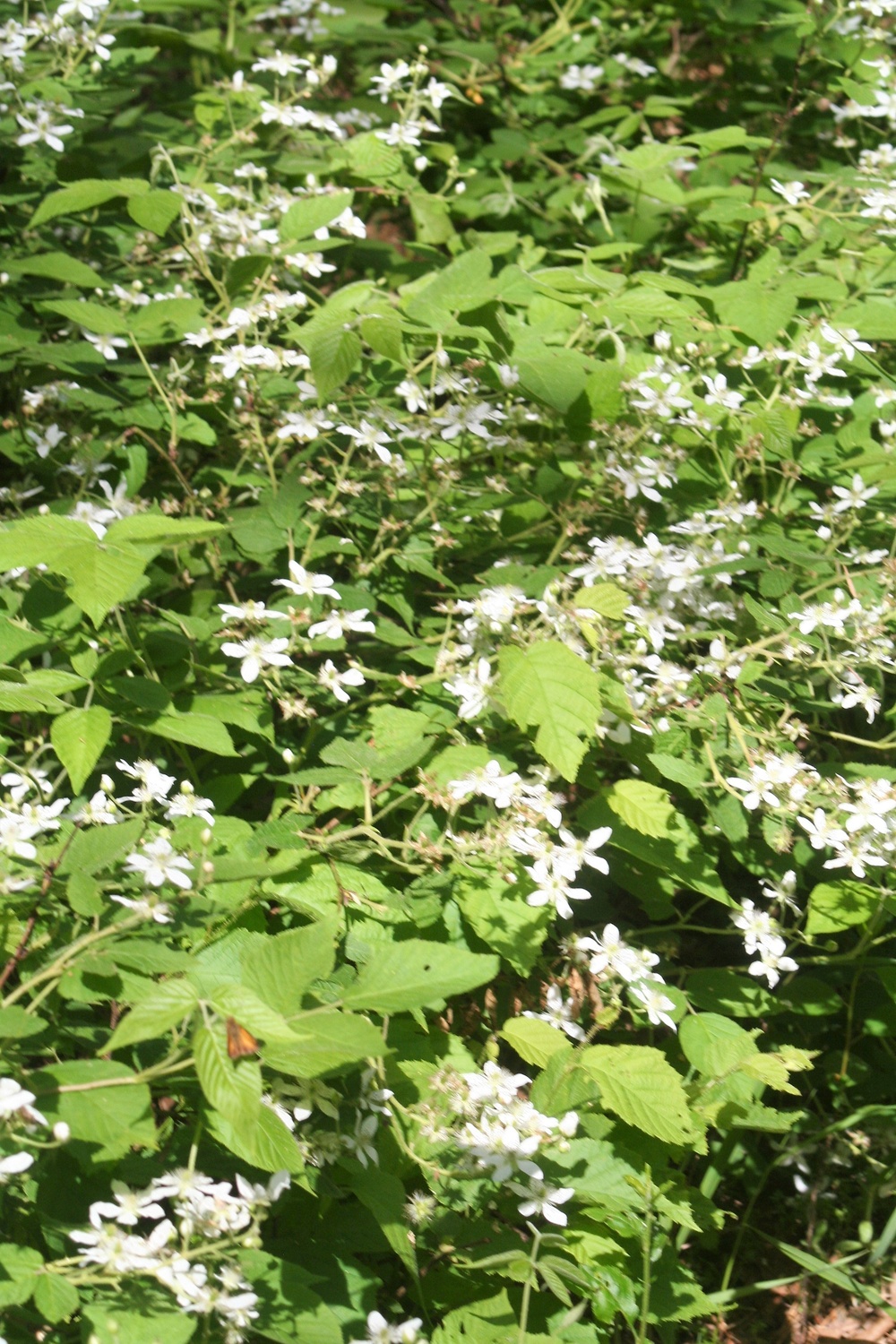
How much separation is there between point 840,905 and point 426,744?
77 centimetres

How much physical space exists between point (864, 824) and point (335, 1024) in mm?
928

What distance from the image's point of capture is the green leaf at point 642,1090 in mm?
1683

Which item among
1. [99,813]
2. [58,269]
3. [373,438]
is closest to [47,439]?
[58,269]

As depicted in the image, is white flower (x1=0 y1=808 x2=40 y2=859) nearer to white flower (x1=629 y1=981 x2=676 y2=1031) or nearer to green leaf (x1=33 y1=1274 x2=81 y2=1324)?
green leaf (x1=33 y1=1274 x2=81 y2=1324)

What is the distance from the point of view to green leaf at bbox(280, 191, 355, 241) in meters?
2.43

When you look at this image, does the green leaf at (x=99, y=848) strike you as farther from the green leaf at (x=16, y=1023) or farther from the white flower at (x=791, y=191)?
the white flower at (x=791, y=191)

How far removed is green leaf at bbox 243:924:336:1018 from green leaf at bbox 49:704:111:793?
429 millimetres

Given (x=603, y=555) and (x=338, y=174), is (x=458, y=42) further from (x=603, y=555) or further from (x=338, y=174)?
(x=603, y=555)

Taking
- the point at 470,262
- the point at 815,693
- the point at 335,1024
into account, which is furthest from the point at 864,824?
the point at 470,262

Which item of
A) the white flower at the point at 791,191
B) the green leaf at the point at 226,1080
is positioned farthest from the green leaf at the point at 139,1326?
the white flower at the point at 791,191

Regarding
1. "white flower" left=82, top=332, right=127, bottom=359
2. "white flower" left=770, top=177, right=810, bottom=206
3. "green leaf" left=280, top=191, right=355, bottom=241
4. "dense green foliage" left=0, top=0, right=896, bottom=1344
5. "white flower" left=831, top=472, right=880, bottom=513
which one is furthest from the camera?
"white flower" left=770, top=177, right=810, bottom=206

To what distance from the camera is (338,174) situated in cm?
290

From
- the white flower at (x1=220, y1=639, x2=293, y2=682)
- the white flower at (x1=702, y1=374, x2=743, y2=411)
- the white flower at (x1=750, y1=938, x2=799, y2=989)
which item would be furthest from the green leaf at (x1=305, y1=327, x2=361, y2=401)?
the white flower at (x1=750, y1=938, x2=799, y2=989)

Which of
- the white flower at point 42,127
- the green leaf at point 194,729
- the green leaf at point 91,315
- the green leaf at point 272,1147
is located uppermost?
the white flower at point 42,127
